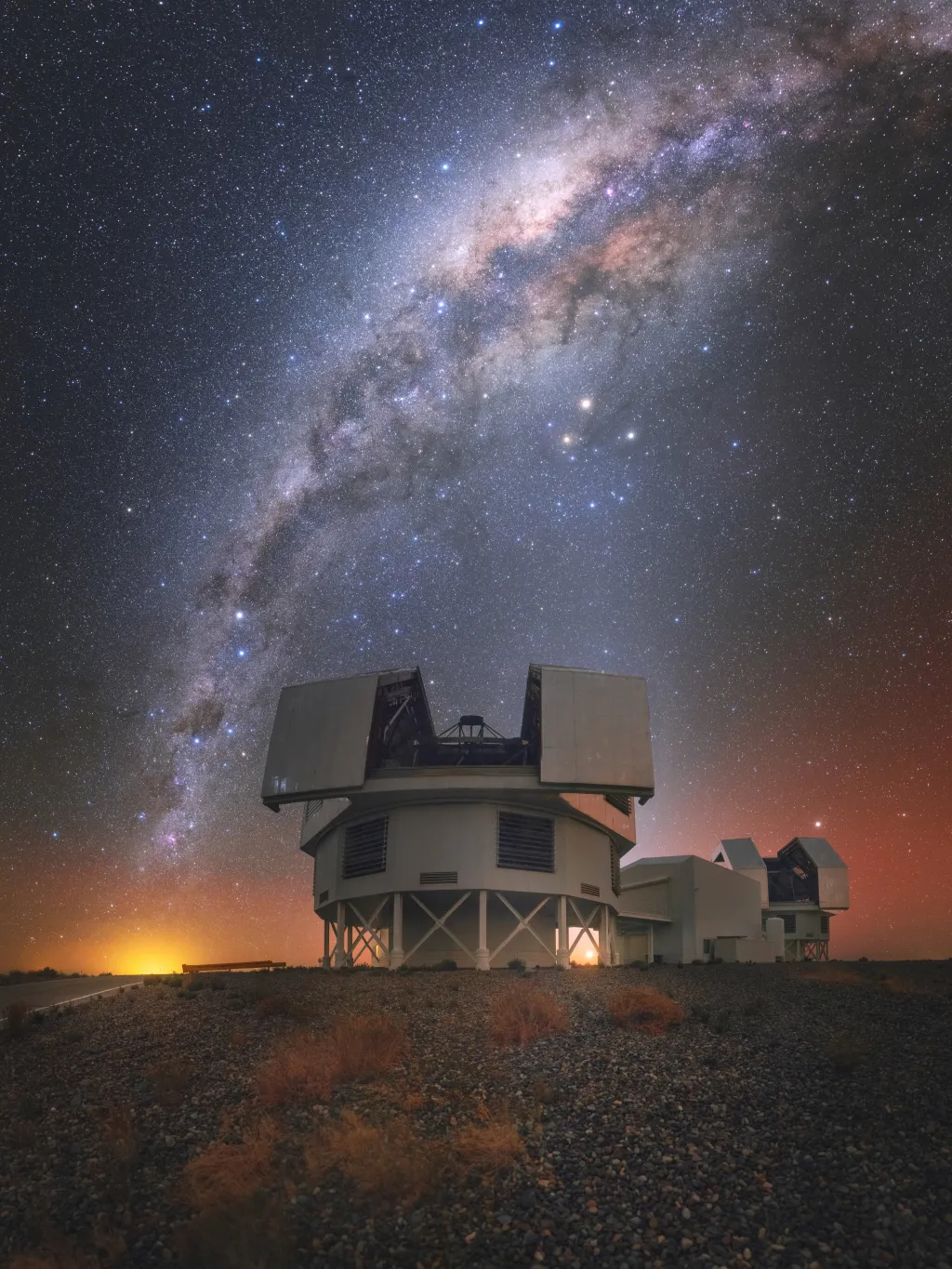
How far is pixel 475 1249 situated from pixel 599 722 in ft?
76.7

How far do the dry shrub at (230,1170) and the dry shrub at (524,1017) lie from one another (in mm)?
5297

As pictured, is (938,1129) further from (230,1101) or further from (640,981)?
(640,981)

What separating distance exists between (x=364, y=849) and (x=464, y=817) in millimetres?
4290

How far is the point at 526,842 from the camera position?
3122 centimetres

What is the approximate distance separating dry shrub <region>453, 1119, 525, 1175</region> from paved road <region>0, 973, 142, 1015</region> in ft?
46.4

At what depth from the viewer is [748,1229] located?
26.2ft

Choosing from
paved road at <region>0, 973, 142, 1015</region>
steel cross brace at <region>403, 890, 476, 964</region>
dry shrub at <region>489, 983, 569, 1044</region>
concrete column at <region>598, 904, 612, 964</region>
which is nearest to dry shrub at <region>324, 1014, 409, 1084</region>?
dry shrub at <region>489, 983, 569, 1044</region>

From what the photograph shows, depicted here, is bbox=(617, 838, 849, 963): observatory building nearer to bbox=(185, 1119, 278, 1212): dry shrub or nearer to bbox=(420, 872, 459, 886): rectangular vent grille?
bbox=(420, 872, 459, 886): rectangular vent grille

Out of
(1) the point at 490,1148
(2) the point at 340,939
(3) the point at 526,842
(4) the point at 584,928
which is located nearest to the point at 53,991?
(2) the point at 340,939

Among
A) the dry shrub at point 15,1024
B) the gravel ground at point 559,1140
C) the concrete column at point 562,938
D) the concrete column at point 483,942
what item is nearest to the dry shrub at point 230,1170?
the gravel ground at point 559,1140

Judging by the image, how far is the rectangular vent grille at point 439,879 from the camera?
30.0 metres

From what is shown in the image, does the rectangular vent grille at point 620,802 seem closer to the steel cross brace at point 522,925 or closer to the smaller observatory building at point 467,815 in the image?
the smaller observatory building at point 467,815

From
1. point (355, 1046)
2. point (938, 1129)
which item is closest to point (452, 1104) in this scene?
point (355, 1046)

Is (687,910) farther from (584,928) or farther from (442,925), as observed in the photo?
(442,925)
